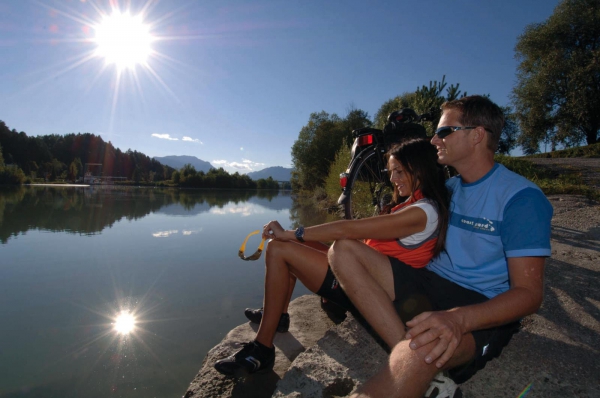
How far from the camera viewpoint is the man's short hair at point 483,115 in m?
1.37

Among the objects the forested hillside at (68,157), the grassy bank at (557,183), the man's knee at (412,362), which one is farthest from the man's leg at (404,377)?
the forested hillside at (68,157)

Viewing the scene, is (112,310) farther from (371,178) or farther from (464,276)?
(371,178)

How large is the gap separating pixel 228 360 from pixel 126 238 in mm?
4714

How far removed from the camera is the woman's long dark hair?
1439 mm

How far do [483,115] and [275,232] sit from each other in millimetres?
1113

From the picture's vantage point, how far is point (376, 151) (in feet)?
11.0

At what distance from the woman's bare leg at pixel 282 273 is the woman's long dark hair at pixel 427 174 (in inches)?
22.4

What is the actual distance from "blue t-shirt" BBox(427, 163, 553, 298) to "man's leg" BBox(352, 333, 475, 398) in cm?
48

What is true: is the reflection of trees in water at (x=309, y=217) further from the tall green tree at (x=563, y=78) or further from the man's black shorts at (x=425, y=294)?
the tall green tree at (x=563, y=78)

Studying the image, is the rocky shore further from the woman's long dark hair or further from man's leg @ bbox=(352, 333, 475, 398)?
the woman's long dark hair

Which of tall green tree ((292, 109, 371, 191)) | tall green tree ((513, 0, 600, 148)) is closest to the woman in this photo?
tall green tree ((513, 0, 600, 148))

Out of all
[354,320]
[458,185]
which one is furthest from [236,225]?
[458,185]

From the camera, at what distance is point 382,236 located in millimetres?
1456

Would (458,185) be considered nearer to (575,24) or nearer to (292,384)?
(292,384)
